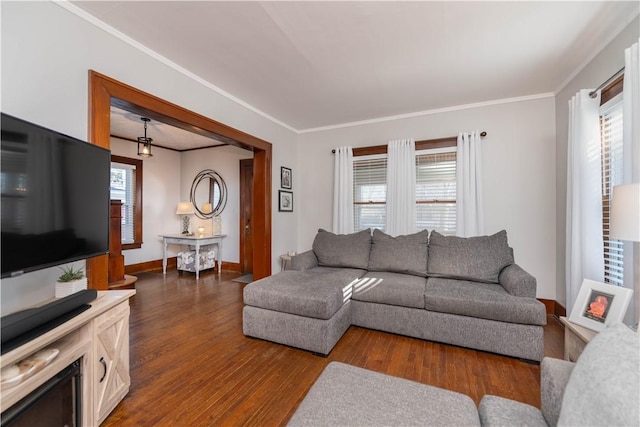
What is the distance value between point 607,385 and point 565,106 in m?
3.27

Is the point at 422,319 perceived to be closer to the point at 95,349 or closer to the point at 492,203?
the point at 492,203

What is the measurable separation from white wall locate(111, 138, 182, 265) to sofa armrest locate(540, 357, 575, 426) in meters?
5.92

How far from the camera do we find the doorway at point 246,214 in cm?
516

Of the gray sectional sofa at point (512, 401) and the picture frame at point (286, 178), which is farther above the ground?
the picture frame at point (286, 178)

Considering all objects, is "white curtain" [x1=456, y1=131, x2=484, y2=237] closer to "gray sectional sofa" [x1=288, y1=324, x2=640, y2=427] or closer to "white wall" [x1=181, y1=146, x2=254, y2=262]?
"gray sectional sofa" [x1=288, y1=324, x2=640, y2=427]

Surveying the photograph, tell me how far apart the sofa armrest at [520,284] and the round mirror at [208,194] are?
478 centimetres

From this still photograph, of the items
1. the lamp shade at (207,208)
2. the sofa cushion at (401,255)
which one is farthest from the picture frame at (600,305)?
the lamp shade at (207,208)

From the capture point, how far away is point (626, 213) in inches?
56.6

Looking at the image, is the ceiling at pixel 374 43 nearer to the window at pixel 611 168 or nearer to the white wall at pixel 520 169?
the white wall at pixel 520 169

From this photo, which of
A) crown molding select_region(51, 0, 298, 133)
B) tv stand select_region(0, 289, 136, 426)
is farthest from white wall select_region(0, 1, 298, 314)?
tv stand select_region(0, 289, 136, 426)

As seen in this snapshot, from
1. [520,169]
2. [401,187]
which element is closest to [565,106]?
[520,169]

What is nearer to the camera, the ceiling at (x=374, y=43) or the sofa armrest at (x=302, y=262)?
the ceiling at (x=374, y=43)

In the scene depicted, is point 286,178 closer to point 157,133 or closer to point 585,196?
point 157,133

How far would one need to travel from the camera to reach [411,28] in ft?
6.66
